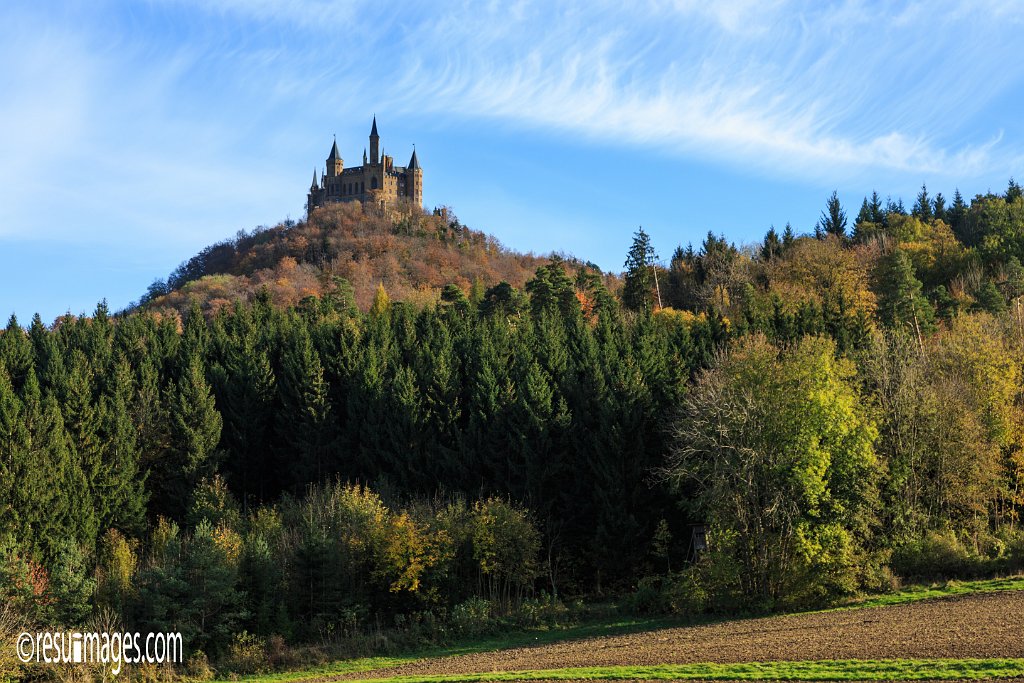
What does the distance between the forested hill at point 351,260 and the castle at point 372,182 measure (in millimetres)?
6468

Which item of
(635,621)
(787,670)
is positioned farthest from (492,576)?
(787,670)

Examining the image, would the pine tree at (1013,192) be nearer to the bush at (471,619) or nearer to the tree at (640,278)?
the tree at (640,278)

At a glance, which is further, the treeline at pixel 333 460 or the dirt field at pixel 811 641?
the treeline at pixel 333 460

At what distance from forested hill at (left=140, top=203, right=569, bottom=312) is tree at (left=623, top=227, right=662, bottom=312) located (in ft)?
96.6

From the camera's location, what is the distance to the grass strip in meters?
22.7

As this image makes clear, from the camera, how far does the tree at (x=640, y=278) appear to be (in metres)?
86.6

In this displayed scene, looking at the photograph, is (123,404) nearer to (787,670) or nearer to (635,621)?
(635,621)

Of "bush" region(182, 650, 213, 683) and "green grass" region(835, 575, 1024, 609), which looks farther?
"green grass" region(835, 575, 1024, 609)

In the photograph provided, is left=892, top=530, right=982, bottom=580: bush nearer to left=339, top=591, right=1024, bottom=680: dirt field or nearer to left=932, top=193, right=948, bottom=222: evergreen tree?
left=339, top=591, right=1024, bottom=680: dirt field

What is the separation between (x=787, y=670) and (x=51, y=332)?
2396 inches

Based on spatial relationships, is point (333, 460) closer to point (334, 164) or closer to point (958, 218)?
point (958, 218)

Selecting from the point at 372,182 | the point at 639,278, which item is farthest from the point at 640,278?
the point at 372,182

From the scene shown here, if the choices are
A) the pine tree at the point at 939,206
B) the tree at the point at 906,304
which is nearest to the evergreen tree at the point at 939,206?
the pine tree at the point at 939,206

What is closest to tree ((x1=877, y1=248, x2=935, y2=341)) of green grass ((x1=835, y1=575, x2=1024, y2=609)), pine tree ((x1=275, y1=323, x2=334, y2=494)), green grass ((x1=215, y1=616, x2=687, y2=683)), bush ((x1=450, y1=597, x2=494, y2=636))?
green grass ((x1=835, y1=575, x2=1024, y2=609))
